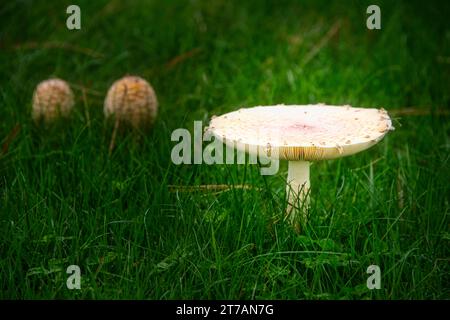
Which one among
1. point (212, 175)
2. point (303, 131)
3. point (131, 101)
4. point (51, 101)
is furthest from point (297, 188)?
point (51, 101)

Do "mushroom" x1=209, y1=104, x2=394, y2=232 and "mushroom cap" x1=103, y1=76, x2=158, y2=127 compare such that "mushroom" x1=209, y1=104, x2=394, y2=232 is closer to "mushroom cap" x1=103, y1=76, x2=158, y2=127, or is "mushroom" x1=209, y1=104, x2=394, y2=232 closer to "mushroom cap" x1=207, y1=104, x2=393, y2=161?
"mushroom cap" x1=207, y1=104, x2=393, y2=161

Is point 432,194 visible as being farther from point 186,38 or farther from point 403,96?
point 186,38

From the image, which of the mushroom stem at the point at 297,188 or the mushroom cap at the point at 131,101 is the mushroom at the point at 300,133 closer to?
the mushroom stem at the point at 297,188

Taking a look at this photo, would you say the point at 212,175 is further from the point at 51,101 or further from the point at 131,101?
the point at 51,101

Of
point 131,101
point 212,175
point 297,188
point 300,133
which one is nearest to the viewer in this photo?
A: point 300,133

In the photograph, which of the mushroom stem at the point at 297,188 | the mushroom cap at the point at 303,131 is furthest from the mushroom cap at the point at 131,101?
the mushroom stem at the point at 297,188

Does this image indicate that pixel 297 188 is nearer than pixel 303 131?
No
